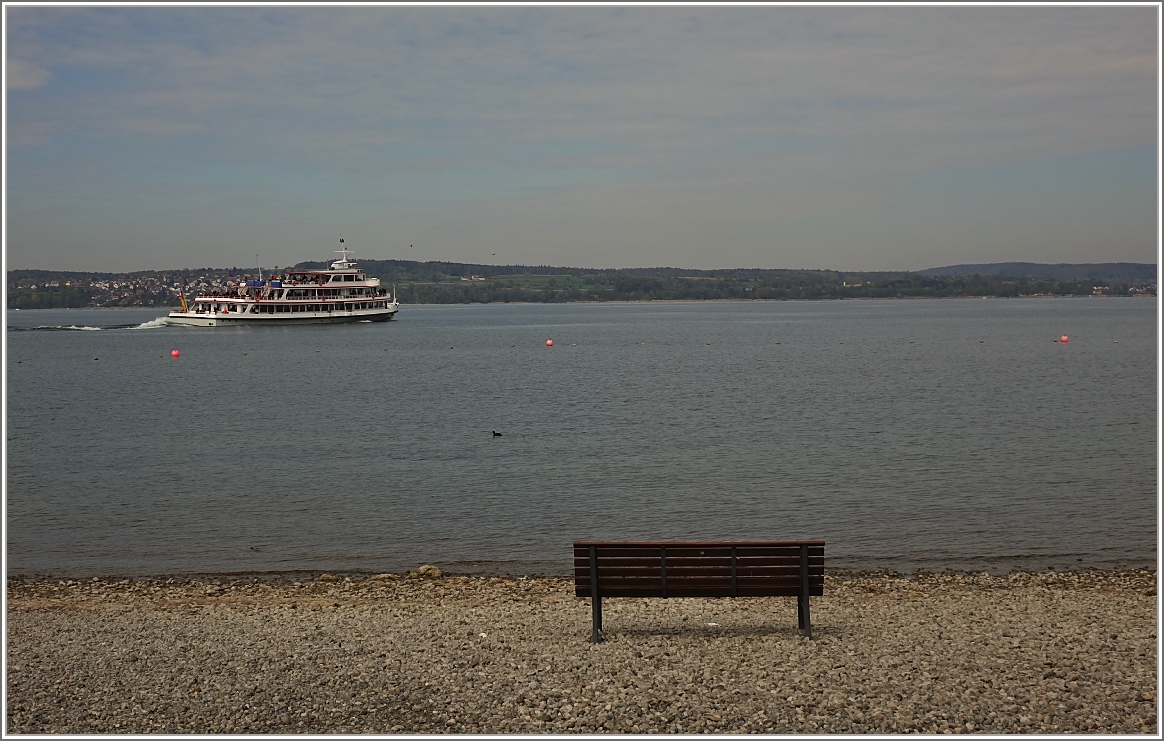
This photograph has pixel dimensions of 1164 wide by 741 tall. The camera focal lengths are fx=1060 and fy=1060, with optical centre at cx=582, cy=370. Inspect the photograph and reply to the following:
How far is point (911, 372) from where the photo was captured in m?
56.0

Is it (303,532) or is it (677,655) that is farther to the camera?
(303,532)

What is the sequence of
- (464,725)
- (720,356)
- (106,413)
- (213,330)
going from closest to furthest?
(464,725) < (106,413) < (720,356) < (213,330)

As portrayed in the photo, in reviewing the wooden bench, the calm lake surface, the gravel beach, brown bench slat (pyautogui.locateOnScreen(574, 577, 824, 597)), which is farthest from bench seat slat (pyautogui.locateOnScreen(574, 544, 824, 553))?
the calm lake surface

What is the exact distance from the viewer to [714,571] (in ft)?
29.6

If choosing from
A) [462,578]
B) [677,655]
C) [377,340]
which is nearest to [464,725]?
[677,655]

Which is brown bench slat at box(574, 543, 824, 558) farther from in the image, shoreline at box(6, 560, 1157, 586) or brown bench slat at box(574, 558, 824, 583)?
shoreline at box(6, 560, 1157, 586)

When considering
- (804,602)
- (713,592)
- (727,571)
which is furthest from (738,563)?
(804,602)

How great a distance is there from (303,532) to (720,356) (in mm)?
58359

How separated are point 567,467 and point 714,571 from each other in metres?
15.6

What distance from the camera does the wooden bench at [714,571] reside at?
901 centimetres

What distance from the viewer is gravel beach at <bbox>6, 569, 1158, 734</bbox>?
718cm

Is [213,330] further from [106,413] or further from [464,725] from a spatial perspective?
[464,725]

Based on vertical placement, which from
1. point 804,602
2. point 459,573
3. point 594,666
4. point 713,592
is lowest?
point 459,573

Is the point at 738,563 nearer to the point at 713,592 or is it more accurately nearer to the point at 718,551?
the point at 718,551
